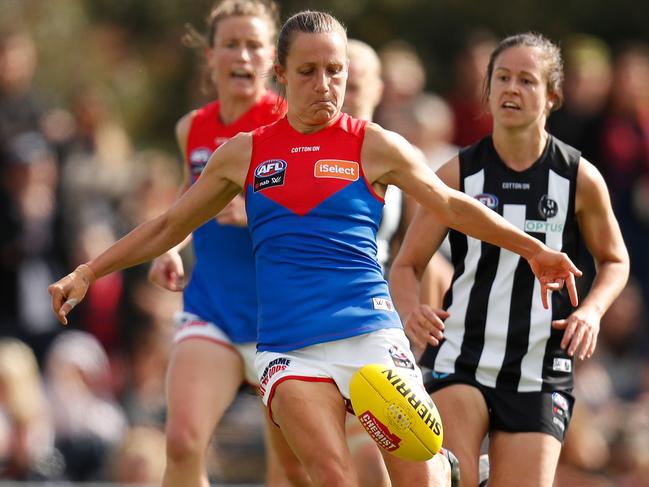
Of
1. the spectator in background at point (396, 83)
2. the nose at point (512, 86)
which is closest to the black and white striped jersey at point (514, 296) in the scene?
the nose at point (512, 86)

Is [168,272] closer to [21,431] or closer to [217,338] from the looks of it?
[217,338]

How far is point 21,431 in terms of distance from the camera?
9.90m

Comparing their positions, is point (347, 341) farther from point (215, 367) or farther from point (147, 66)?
point (147, 66)

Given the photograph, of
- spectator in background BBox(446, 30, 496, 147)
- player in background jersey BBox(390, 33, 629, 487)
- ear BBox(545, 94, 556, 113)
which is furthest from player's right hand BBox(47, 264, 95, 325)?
spectator in background BBox(446, 30, 496, 147)

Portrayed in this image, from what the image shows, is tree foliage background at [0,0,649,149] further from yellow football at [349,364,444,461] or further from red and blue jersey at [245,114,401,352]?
yellow football at [349,364,444,461]

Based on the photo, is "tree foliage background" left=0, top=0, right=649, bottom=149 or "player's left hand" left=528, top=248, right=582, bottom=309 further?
"tree foliage background" left=0, top=0, right=649, bottom=149

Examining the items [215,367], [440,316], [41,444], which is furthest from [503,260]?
[41,444]

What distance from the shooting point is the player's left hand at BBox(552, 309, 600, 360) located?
5.59 m

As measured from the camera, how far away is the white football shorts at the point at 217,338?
21.7ft

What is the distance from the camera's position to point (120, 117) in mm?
14125

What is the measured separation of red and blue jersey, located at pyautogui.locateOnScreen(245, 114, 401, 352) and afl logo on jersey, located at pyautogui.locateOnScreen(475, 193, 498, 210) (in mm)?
749

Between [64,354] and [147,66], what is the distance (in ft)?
16.0

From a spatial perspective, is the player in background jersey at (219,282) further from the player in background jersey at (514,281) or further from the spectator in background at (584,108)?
the spectator in background at (584,108)

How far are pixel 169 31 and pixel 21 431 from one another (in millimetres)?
5883
